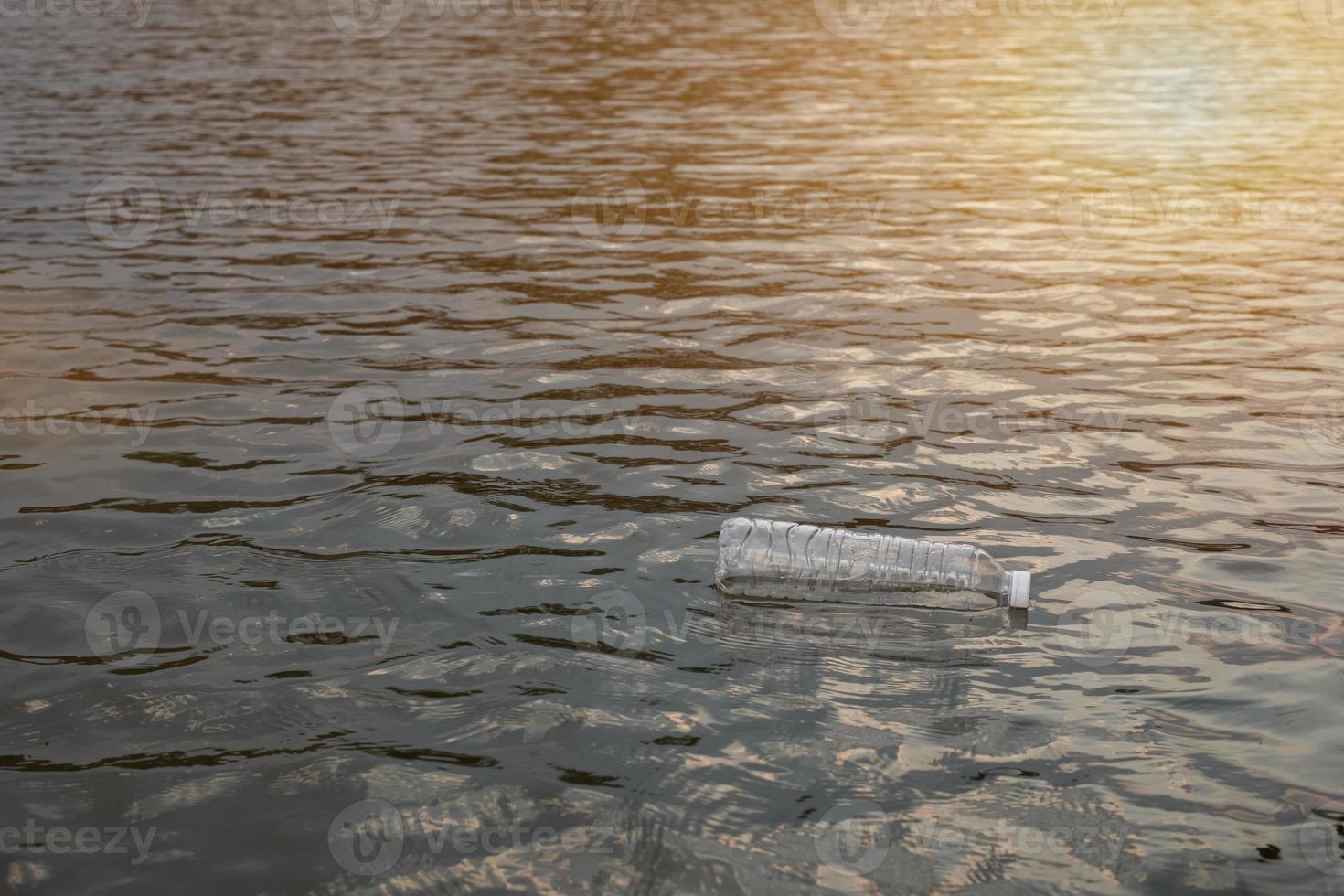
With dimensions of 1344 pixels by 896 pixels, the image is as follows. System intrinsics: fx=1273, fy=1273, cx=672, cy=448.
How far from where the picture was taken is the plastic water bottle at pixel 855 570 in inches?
237

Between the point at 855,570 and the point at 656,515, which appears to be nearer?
the point at 855,570

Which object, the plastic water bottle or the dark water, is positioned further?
the plastic water bottle

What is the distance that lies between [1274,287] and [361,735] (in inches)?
382

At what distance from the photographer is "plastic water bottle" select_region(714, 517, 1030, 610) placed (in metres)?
6.02

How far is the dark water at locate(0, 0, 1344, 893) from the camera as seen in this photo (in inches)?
173

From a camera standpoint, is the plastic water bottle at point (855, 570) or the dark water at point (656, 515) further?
the plastic water bottle at point (855, 570)

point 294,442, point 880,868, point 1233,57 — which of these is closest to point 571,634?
point 880,868

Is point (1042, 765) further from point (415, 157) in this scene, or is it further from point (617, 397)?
point (415, 157)

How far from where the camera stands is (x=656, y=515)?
6.91 meters

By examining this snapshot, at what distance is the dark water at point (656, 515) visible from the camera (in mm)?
4398

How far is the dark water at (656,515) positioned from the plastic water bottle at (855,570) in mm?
157

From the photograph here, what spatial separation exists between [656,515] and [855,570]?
125 cm

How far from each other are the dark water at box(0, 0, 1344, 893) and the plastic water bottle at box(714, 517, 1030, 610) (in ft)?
0.51

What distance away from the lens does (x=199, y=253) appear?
12.9m
